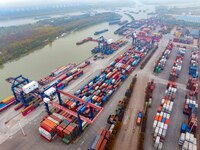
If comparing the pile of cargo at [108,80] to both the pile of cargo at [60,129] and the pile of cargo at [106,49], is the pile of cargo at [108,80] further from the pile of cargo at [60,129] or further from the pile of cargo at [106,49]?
the pile of cargo at [60,129]

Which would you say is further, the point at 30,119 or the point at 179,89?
the point at 179,89

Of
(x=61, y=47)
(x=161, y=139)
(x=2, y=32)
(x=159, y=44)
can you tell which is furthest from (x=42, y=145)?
(x=2, y=32)

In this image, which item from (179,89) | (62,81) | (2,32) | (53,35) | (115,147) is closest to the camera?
(115,147)

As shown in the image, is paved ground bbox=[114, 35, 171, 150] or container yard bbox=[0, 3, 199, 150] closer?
paved ground bbox=[114, 35, 171, 150]

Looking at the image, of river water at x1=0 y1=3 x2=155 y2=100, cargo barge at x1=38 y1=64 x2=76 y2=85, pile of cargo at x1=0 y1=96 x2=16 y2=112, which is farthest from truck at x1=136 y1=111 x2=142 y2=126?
river water at x1=0 y1=3 x2=155 y2=100

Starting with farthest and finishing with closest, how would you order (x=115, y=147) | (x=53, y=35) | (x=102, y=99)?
1. (x=53, y=35)
2. (x=102, y=99)
3. (x=115, y=147)

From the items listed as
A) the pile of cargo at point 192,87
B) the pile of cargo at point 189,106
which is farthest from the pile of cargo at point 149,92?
the pile of cargo at point 192,87

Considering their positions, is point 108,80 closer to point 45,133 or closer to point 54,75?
point 54,75

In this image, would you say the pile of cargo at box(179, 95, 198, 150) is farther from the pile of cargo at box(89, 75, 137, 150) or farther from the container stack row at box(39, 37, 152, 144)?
the container stack row at box(39, 37, 152, 144)

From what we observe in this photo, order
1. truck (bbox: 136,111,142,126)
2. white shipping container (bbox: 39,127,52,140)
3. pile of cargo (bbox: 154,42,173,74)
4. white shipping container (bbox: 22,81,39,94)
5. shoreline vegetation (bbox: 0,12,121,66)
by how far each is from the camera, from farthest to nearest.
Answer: shoreline vegetation (bbox: 0,12,121,66)
pile of cargo (bbox: 154,42,173,74)
white shipping container (bbox: 22,81,39,94)
truck (bbox: 136,111,142,126)
white shipping container (bbox: 39,127,52,140)

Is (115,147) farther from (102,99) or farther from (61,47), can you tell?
(61,47)
